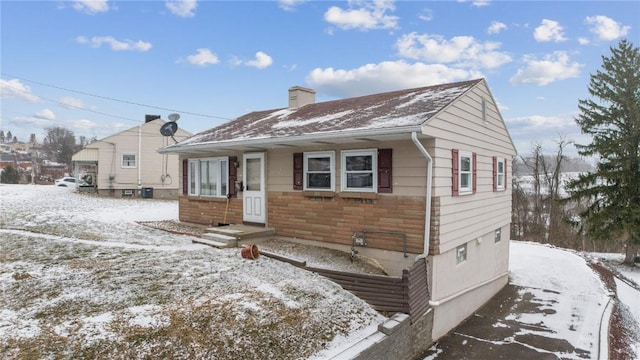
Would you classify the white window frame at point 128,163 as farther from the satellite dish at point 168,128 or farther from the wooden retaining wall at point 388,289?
the wooden retaining wall at point 388,289

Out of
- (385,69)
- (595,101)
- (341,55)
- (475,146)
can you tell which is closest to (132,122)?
(341,55)

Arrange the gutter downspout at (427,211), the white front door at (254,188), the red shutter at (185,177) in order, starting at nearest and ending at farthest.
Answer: the gutter downspout at (427,211), the white front door at (254,188), the red shutter at (185,177)

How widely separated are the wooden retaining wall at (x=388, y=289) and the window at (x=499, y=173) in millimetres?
5324

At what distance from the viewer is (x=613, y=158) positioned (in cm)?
1585

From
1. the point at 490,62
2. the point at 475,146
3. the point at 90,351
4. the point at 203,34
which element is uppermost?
the point at 203,34

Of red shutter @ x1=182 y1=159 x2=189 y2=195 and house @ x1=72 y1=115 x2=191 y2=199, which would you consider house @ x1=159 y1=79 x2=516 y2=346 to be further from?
house @ x1=72 y1=115 x2=191 y2=199

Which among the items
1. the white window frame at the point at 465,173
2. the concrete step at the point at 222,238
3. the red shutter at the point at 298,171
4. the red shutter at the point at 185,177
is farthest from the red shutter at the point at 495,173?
the red shutter at the point at 185,177

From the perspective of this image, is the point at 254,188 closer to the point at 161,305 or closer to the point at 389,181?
the point at 389,181

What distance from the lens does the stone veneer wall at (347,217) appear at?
7.46 meters

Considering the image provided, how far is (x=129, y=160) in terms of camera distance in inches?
954

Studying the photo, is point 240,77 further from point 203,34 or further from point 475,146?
point 475,146

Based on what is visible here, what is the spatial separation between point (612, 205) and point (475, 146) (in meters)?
11.4

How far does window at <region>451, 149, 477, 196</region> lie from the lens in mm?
8039

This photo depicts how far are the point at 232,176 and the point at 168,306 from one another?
5803 mm
